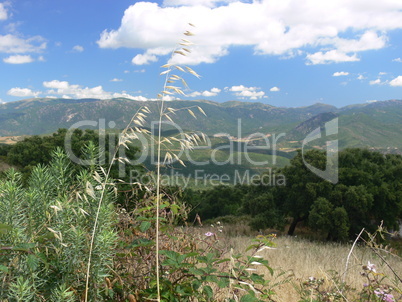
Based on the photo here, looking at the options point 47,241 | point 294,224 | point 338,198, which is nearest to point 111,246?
point 47,241

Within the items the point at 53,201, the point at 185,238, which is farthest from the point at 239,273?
the point at 53,201

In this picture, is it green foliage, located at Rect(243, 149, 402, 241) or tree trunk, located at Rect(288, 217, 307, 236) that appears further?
tree trunk, located at Rect(288, 217, 307, 236)

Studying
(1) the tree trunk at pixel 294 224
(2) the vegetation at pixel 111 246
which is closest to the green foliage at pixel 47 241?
(2) the vegetation at pixel 111 246

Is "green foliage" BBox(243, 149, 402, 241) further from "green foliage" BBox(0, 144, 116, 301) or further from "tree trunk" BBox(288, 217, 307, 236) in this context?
"green foliage" BBox(0, 144, 116, 301)

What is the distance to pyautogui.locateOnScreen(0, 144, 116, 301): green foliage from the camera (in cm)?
153

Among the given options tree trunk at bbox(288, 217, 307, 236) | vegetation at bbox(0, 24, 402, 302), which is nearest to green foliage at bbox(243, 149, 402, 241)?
tree trunk at bbox(288, 217, 307, 236)

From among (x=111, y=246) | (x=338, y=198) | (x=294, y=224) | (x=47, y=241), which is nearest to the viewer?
(x=47, y=241)

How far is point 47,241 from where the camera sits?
1.71 m

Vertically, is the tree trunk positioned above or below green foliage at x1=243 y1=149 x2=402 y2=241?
below

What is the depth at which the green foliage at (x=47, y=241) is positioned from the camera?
1534 mm

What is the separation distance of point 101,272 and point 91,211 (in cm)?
33

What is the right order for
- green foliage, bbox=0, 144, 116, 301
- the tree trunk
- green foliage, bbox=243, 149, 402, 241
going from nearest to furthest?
green foliage, bbox=0, 144, 116, 301 → green foliage, bbox=243, 149, 402, 241 → the tree trunk

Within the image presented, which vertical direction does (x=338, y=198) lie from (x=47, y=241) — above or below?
below

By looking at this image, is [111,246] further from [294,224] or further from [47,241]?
[294,224]
